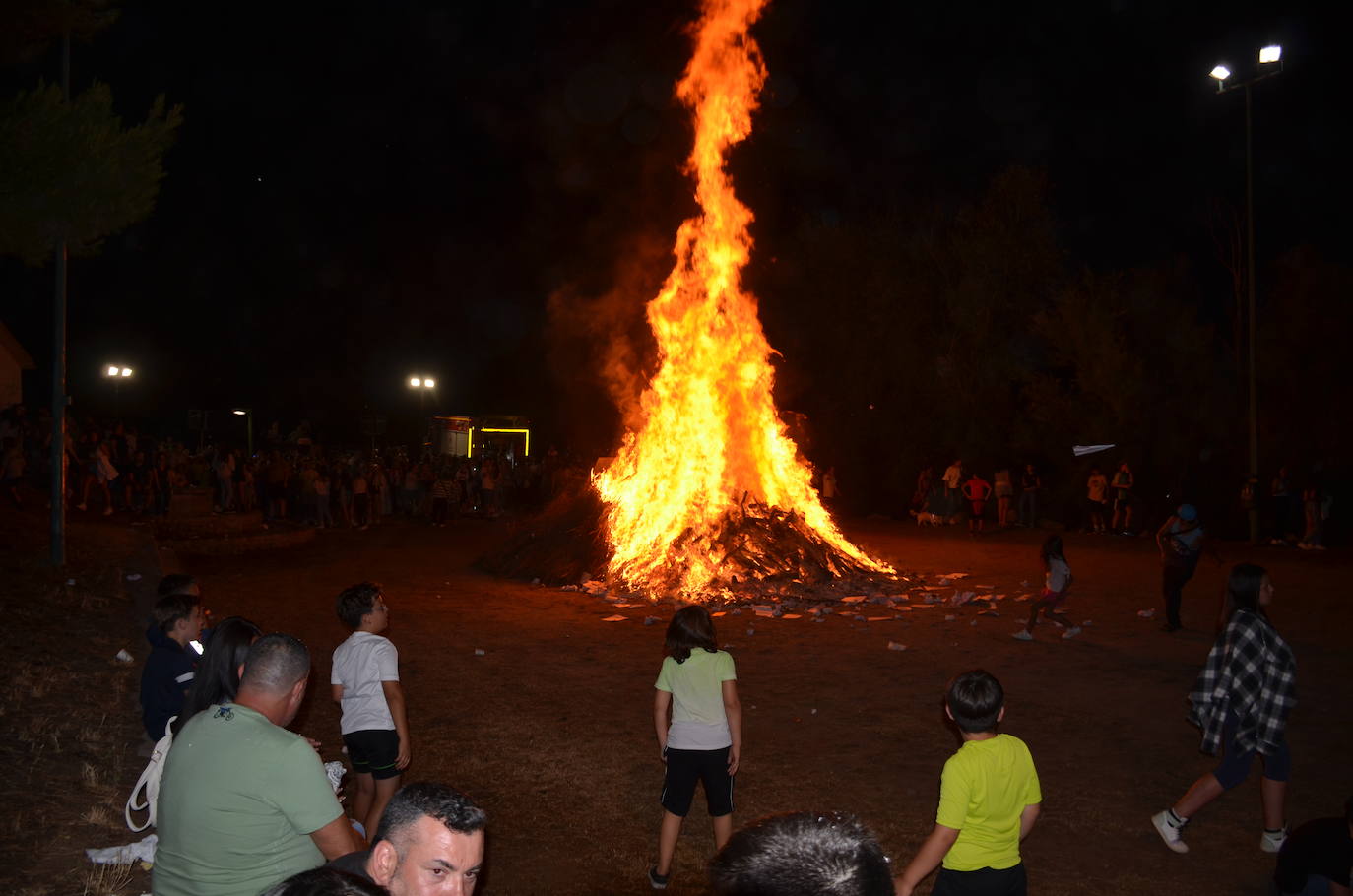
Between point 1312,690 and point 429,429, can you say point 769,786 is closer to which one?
point 1312,690

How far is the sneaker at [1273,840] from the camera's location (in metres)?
5.66

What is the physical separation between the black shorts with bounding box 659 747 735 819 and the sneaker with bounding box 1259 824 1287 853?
3163 millimetres

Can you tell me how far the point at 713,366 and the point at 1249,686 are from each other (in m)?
13.6

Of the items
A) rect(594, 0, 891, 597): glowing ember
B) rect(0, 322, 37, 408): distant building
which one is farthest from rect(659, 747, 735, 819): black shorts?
rect(0, 322, 37, 408): distant building

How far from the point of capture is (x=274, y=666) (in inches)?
134

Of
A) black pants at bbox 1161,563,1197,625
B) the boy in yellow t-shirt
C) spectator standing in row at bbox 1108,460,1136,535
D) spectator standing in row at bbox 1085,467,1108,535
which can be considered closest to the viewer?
the boy in yellow t-shirt

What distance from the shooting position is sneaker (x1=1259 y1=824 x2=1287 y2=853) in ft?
18.6

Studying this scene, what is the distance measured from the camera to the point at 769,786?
7.04 m

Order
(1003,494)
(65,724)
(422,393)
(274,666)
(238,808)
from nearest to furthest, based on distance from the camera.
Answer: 1. (238,808)
2. (274,666)
3. (65,724)
4. (1003,494)
5. (422,393)

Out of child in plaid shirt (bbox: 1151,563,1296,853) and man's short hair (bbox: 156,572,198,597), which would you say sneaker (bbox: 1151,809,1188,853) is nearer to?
child in plaid shirt (bbox: 1151,563,1296,853)

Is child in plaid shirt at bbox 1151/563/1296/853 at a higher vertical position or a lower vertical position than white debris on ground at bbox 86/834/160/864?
higher

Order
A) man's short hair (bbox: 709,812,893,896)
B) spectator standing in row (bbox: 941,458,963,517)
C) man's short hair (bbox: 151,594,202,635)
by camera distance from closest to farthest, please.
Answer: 1. man's short hair (bbox: 709,812,893,896)
2. man's short hair (bbox: 151,594,202,635)
3. spectator standing in row (bbox: 941,458,963,517)

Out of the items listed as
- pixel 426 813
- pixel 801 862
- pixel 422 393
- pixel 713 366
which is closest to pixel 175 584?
pixel 426 813

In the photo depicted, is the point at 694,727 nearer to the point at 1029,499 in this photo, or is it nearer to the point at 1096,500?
the point at 1096,500
